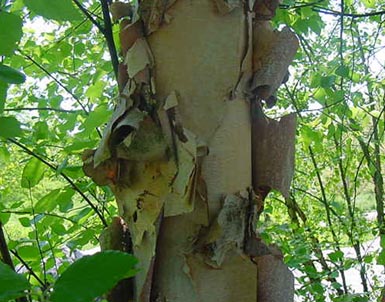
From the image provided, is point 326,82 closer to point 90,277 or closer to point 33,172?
point 33,172

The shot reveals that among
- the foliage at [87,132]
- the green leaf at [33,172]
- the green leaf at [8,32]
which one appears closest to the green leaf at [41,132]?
the foliage at [87,132]

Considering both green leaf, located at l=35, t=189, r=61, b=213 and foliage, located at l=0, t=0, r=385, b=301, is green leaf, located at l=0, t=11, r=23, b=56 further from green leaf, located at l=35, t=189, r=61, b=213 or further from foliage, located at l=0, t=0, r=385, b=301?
green leaf, located at l=35, t=189, r=61, b=213

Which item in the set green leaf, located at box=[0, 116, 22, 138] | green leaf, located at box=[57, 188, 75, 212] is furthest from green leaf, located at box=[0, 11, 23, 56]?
green leaf, located at box=[57, 188, 75, 212]

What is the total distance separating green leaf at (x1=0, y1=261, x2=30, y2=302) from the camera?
0.26 m

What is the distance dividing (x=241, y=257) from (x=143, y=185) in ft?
0.27

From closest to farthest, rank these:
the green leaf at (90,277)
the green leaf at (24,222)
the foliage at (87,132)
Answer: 1. the green leaf at (90,277)
2. the foliage at (87,132)
3. the green leaf at (24,222)

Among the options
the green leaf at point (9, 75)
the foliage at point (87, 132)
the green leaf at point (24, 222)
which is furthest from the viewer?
the green leaf at point (24, 222)

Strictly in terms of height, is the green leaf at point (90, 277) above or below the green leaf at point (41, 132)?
below

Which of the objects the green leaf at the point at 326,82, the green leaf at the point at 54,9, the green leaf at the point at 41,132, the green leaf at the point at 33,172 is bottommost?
the green leaf at the point at 54,9

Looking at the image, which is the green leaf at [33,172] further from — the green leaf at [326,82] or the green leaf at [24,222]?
the green leaf at [326,82]

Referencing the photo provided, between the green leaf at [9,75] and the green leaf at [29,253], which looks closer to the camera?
the green leaf at [9,75]

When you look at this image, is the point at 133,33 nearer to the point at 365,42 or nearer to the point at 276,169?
the point at 276,169

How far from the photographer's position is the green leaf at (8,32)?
342mm

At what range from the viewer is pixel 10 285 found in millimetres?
259
